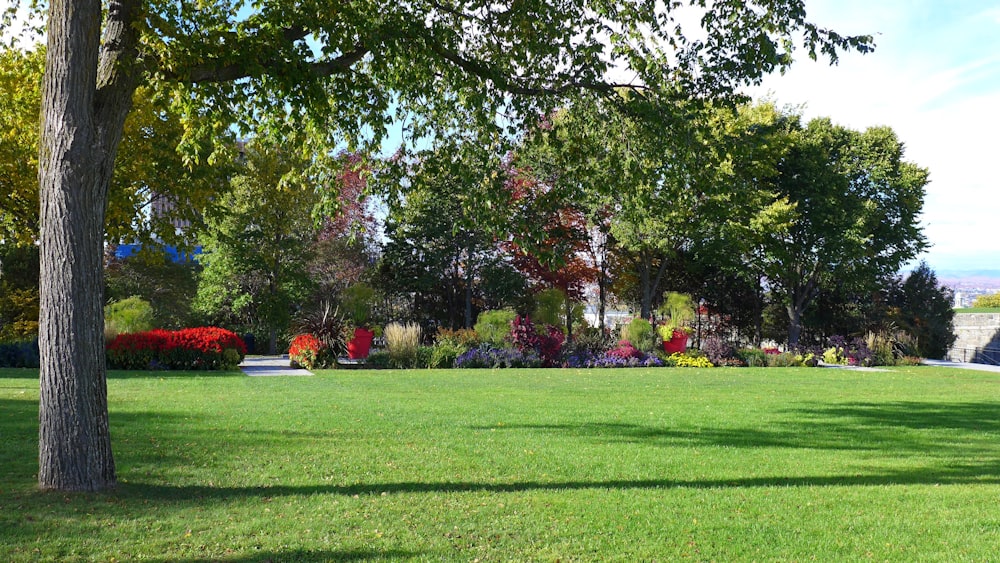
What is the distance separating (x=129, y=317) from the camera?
1689cm

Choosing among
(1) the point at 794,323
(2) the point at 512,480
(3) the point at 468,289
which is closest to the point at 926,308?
(1) the point at 794,323

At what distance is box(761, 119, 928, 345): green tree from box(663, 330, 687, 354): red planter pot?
183 inches

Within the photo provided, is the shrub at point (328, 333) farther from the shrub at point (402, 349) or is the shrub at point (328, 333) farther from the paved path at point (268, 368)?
the shrub at point (402, 349)

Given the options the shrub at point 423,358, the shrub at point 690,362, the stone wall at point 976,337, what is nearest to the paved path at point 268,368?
the shrub at point 423,358

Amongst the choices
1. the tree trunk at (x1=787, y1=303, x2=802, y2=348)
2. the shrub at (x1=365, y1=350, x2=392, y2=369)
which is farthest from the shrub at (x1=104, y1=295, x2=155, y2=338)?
the tree trunk at (x1=787, y1=303, x2=802, y2=348)

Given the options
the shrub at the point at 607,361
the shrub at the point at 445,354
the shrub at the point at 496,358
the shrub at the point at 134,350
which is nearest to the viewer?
the shrub at the point at 134,350

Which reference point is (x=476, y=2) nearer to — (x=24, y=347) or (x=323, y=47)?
(x=323, y=47)

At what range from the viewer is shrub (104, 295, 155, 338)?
16.6 metres

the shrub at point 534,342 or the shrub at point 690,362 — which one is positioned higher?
the shrub at point 534,342

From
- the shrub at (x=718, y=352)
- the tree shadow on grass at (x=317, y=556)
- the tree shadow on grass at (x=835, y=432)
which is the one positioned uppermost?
the shrub at (x=718, y=352)

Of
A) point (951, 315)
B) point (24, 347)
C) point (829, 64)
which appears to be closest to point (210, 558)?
point (829, 64)

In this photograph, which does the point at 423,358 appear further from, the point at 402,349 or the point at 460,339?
the point at 460,339

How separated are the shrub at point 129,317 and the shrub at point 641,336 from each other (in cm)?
1240

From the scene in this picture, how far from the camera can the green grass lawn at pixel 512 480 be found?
4.14 metres
